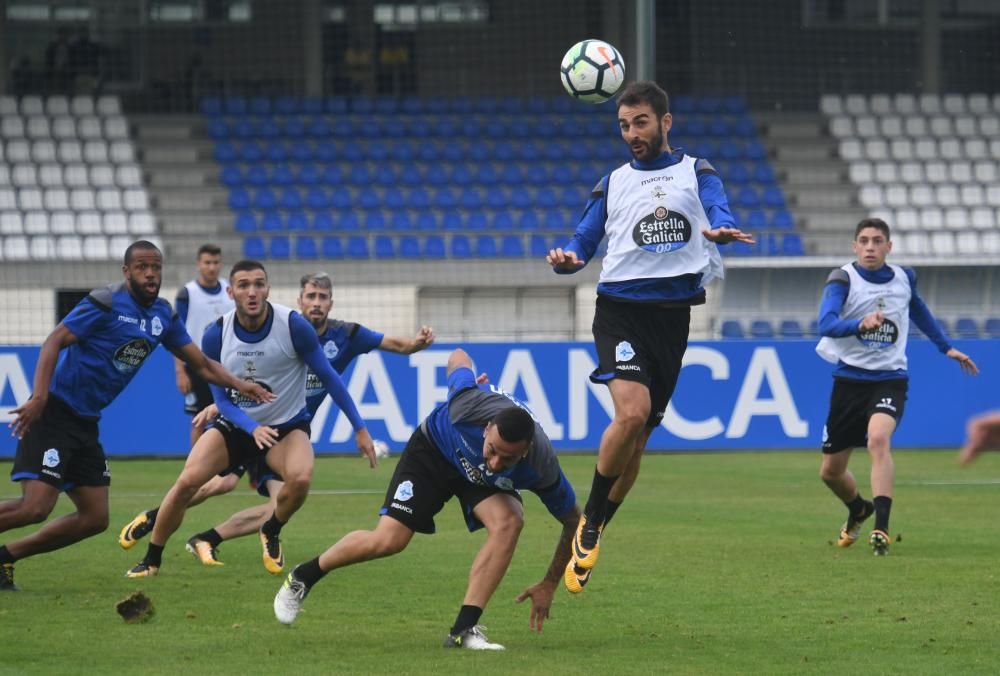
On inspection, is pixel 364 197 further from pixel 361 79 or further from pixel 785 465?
pixel 785 465

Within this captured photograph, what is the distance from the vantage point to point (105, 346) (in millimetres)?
8719

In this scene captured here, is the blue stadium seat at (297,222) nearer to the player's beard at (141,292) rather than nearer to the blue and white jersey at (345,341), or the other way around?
the blue and white jersey at (345,341)

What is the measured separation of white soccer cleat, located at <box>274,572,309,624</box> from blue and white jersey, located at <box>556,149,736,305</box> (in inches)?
84.0

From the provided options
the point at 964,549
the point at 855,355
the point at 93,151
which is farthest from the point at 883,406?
the point at 93,151

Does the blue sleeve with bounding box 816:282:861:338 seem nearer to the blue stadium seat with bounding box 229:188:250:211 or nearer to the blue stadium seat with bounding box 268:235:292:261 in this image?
the blue stadium seat with bounding box 268:235:292:261

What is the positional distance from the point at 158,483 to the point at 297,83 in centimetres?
1625

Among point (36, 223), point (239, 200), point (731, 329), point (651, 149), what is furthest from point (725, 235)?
point (239, 200)

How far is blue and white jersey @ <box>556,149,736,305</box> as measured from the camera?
767 cm

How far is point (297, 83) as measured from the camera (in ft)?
99.0

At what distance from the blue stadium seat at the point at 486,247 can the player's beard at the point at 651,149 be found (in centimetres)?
1817

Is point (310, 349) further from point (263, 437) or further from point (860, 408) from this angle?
point (860, 408)

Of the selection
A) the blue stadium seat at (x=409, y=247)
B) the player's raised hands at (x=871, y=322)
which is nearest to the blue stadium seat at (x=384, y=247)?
the blue stadium seat at (x=409, y=247)

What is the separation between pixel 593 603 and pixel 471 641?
1589 mm

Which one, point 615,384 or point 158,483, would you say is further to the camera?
point 158,483
